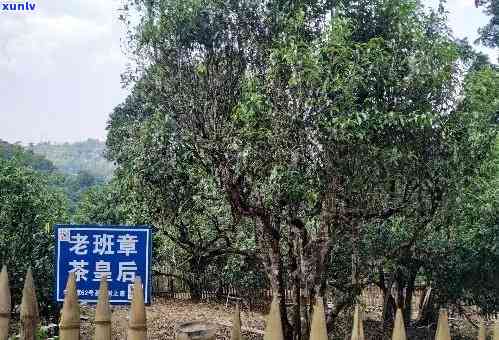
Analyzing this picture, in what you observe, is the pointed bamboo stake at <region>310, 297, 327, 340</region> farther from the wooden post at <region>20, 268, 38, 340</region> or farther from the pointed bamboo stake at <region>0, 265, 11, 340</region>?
the pointed bamboo stake at <region>0, 265, 11, 340</region>

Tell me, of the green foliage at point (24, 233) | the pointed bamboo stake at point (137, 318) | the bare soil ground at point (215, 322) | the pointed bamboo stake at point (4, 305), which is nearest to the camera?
the pointed bamboo stake at point (137, 318)

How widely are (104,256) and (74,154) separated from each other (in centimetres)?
13107

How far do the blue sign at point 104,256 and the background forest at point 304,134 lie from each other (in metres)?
2.87

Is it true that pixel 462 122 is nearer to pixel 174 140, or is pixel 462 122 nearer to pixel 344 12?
pixel 344 12

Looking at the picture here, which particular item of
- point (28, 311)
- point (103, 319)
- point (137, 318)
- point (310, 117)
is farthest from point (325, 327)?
point (310, 117)

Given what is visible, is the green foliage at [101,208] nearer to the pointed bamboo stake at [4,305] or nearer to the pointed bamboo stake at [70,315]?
the pointed bamboo stake at [4,305]

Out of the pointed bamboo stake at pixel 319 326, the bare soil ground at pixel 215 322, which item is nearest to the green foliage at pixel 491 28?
the bare soil ground at pixel 215 322

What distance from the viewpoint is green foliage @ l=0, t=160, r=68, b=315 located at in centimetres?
970

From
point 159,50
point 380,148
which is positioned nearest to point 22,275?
point 159,50

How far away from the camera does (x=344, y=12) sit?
8.28 m

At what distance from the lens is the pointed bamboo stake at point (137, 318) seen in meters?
3.15

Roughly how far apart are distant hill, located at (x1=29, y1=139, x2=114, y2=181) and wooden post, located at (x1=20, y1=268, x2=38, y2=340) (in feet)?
339

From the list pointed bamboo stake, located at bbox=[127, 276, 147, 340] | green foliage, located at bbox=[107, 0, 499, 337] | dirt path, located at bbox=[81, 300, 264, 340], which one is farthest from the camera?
dirt path, located at bbox=[81, 300, 264, 340]

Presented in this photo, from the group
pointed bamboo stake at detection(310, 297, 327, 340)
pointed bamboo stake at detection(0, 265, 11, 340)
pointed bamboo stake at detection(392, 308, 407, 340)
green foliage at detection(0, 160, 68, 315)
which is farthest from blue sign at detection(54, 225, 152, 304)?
green foliage at detection(0, 160, 68, 315)
